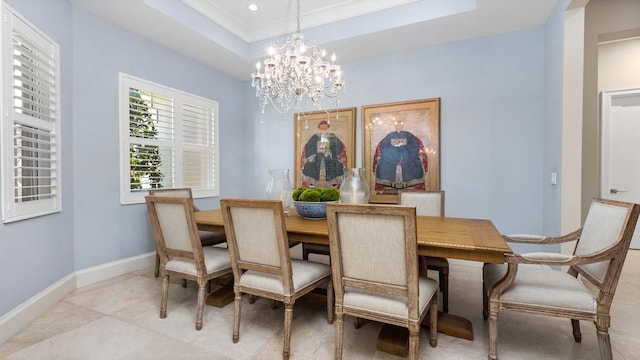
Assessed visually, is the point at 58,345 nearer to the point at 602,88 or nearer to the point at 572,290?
the point at 572,290

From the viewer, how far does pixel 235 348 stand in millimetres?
1855

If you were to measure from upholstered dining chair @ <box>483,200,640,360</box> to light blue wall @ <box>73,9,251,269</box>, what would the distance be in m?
3.50

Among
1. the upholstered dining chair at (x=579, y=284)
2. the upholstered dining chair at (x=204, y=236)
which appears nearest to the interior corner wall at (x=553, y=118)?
the upholstered dining chair at (x=579, y=284)

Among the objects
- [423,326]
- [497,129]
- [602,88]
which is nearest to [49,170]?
[423,326]

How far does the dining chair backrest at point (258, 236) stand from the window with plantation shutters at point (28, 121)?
61.0 inches

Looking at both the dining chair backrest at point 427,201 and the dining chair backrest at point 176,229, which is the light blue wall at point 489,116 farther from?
the dining chair backrest at point 176,229

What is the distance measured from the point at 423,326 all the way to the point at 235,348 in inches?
49.7

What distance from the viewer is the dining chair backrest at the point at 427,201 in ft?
8.78

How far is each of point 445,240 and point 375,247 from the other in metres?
0.44

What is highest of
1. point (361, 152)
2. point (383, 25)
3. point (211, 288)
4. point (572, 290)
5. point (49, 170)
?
point (383, 25)

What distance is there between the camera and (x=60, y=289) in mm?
2566

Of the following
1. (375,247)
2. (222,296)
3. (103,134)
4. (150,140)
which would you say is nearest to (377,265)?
(375,247)

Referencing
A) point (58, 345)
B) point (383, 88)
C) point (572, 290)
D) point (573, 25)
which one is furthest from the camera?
point (383, 88)

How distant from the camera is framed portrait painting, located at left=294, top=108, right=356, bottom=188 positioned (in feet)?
13.7
